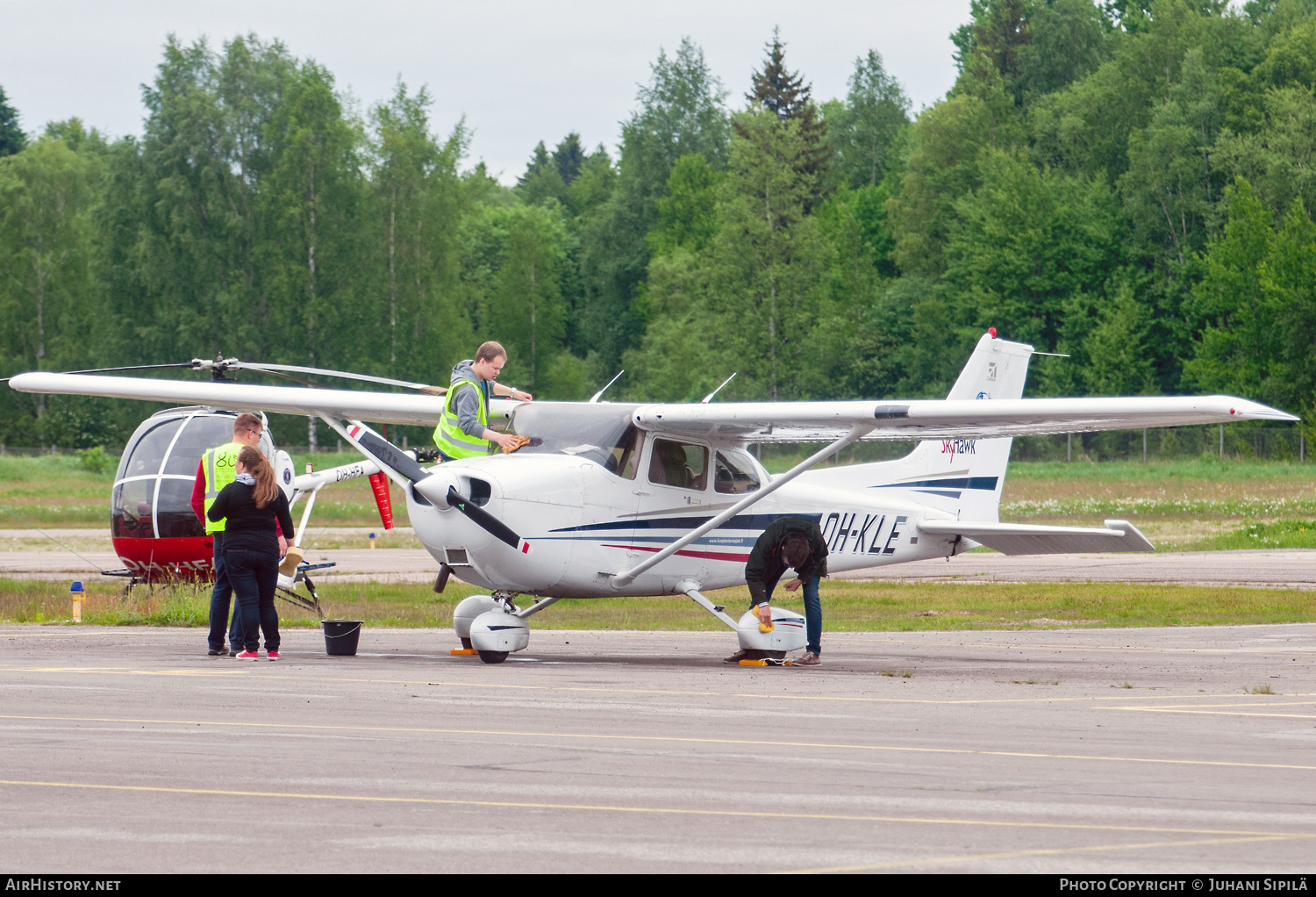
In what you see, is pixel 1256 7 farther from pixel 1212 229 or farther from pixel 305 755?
pixel 305 755

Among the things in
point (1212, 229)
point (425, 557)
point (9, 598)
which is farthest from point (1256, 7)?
point (9, 598)

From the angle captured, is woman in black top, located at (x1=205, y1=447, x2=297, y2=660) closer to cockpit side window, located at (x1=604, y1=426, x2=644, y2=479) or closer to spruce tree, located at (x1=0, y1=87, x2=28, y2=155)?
cockpit side window, located at (x1=604, y1=426, x2=644, y2=479)

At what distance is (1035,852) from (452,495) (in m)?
7.72

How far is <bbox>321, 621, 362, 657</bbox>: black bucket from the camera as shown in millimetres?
13922

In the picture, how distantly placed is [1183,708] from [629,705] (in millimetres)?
Result: 3607

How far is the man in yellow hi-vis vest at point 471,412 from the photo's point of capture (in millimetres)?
13328

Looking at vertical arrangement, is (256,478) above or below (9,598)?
above

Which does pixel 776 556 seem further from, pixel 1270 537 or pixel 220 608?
pixel 1270 537

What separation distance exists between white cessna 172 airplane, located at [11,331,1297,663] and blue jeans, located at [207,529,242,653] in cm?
156

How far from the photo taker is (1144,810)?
621cm

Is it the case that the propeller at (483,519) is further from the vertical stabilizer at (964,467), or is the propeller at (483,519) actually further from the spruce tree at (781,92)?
the spruce tree at (781,92)

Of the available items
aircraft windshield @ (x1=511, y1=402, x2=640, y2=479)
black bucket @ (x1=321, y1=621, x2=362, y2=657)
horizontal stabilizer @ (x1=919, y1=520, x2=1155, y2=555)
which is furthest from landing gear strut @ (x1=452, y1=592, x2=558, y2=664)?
horizontal stabilizer @ (x1=919, y1=520, x2=1155, y2=555)

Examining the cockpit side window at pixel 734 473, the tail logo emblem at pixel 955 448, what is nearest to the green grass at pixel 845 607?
the tail logo emblem at pixel 955 448

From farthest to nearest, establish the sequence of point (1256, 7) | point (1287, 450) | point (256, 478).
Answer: point (1256, 7)
point (1287, 450)
point (256, 478)
